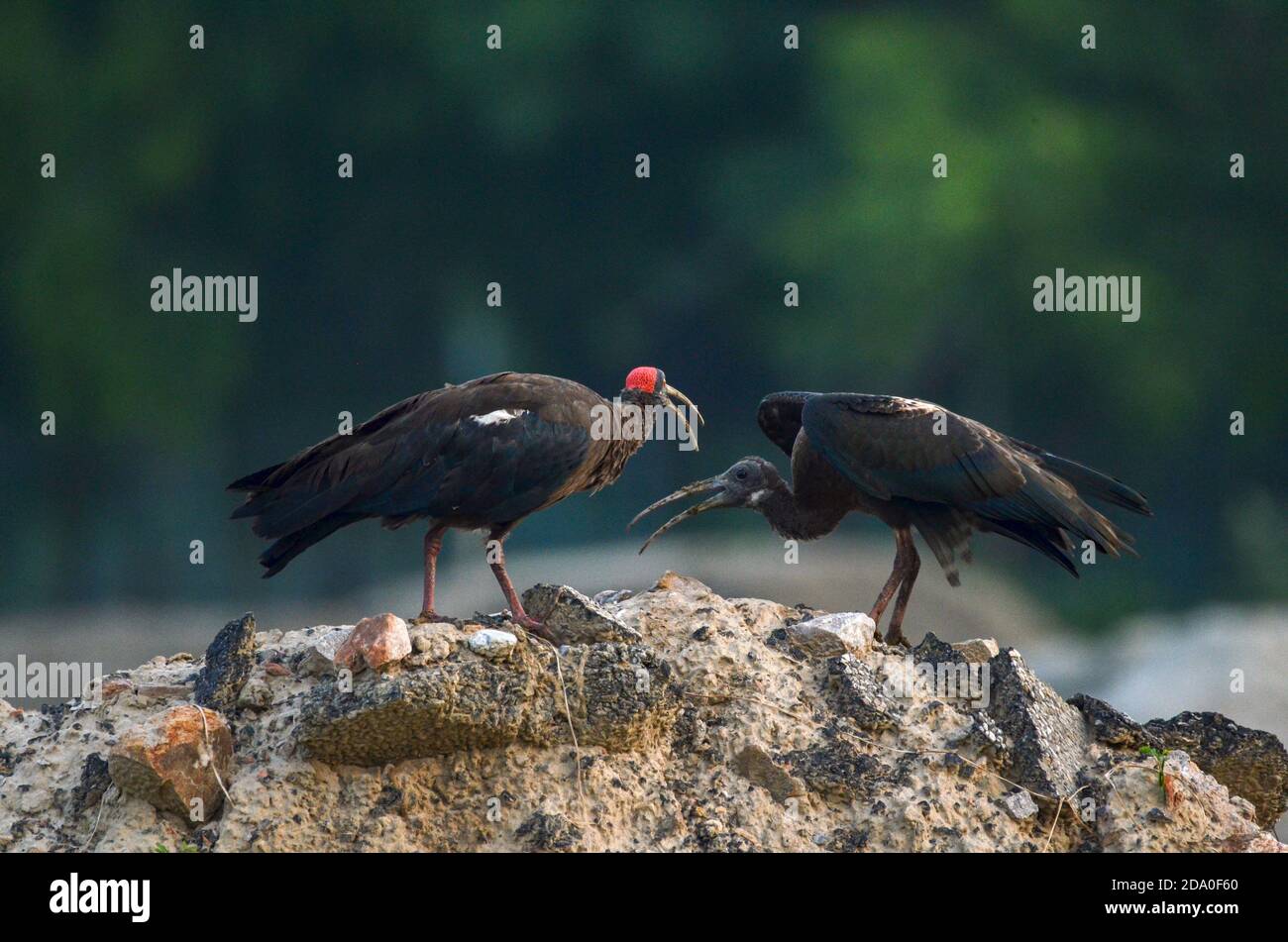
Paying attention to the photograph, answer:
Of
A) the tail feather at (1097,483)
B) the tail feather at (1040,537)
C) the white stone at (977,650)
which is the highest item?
the tail feather at (1097,483)

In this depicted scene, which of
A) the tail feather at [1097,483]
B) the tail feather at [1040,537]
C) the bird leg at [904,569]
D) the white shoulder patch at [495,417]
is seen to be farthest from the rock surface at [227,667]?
the tail feather at [1097,483]

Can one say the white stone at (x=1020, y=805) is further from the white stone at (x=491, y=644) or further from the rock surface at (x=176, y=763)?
the rock surface at (x=176, y=763)

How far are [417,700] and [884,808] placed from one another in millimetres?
1866

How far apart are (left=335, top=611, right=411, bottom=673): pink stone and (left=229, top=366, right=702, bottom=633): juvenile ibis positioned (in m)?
0.59

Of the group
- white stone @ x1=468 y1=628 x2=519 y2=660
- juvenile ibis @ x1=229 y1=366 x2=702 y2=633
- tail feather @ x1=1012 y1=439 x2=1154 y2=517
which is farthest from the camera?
tail feather @ x1=1012 y1=439 x2=1154 y2=517

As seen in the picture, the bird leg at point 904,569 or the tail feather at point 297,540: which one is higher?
the tail feather at point 297,540

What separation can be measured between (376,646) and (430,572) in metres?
0.88

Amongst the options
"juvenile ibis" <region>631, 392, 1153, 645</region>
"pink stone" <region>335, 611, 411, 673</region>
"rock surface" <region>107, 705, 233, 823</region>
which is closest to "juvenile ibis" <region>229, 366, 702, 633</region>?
"pink stone" <region>335, 611, 411, 673</region>

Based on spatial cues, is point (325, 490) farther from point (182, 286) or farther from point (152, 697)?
point (182, 286)

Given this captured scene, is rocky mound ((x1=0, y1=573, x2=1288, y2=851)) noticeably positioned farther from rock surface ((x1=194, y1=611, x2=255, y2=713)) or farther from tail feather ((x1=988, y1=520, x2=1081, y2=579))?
tail feather ((x1=988, y1=520, x2=1081, y2=579))

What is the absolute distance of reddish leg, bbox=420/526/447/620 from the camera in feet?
27.9

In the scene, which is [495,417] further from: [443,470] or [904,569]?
[904,569]

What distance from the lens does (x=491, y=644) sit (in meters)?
7.88

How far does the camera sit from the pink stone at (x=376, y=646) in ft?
25.4
